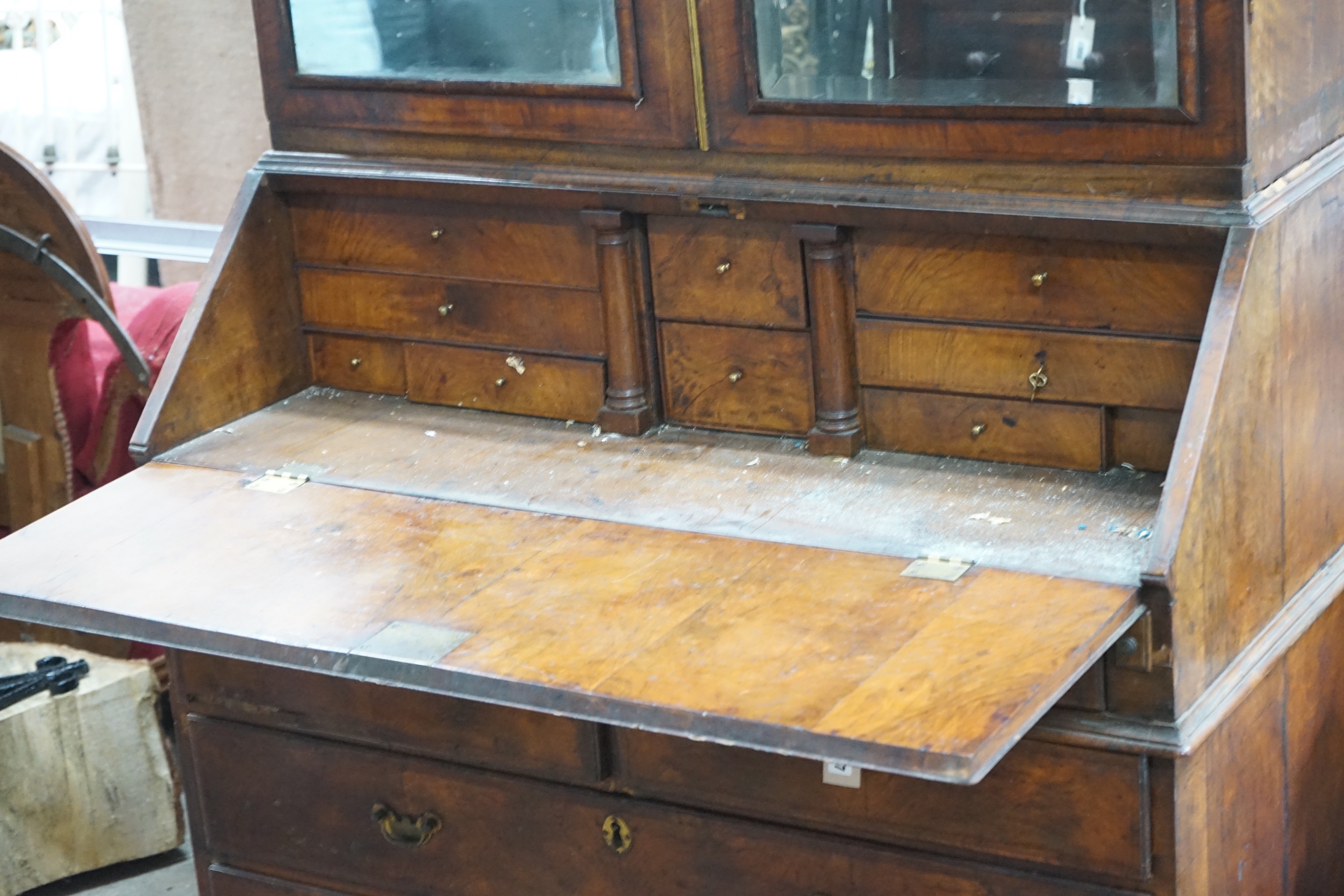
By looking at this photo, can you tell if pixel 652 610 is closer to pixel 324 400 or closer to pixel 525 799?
pixel 525 799

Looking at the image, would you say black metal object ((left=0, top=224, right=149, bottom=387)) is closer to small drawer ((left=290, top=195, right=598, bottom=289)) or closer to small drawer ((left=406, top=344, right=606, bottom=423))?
small drawer ((left=290, top=195, right=598, bottom=289))

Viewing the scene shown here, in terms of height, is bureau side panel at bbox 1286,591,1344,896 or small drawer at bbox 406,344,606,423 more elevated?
small drawer at bbox 406,344,606,423

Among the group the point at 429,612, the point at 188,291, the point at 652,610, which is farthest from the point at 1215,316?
the point at 188,291

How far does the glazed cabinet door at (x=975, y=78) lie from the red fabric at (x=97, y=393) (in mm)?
1397

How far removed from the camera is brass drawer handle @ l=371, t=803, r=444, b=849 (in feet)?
7.15

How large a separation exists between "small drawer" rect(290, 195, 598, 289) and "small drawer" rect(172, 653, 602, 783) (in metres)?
0.59

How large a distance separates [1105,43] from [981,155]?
0.18m

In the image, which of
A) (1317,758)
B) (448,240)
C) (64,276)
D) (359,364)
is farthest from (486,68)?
(1317,758)

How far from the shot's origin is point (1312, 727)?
212 centimetres

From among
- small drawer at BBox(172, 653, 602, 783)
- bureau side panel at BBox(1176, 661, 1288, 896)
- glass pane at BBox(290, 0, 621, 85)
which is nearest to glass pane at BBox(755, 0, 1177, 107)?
glass pane at BBox(290, 0, 621, 85)

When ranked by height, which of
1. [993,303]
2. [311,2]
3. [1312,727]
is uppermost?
[311,2]

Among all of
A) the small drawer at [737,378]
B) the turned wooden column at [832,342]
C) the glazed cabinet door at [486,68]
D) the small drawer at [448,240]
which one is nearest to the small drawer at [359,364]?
the small drawer at [448,240]

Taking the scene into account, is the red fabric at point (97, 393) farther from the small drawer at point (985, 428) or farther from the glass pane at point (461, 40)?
the small drawer at point (985, 428)

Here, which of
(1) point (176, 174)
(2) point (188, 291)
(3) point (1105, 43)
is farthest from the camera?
(1) point (176, 174)
